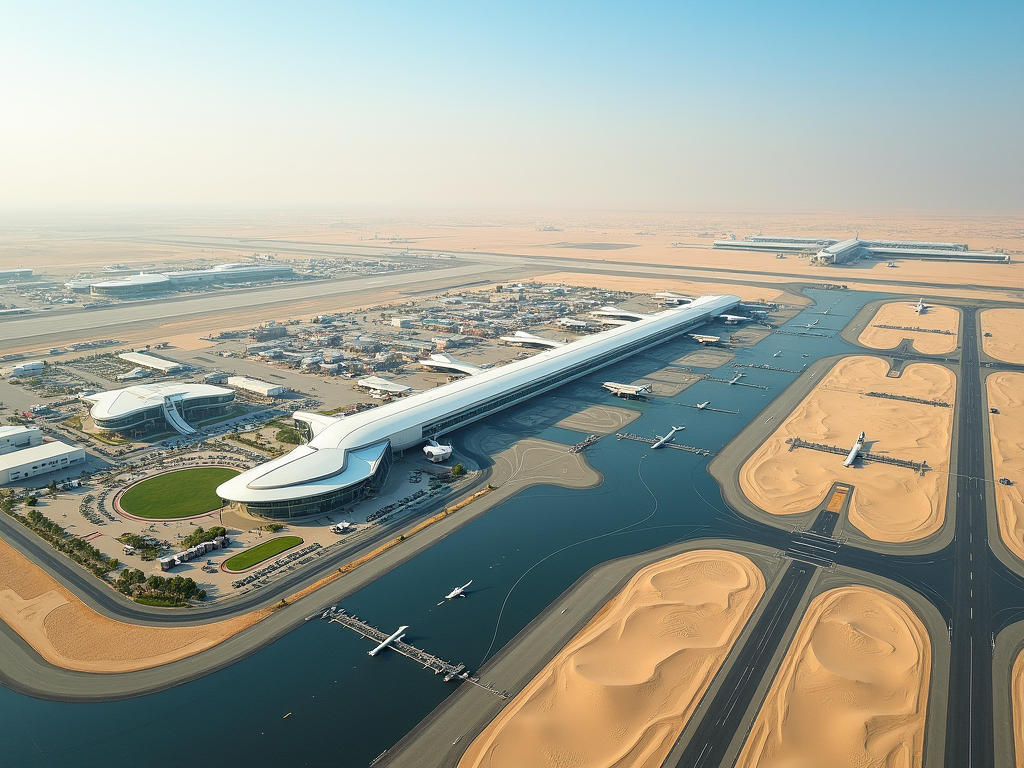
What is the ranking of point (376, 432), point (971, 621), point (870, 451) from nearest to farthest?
point (971, 621) < point (376, 432) < point (870, 451)

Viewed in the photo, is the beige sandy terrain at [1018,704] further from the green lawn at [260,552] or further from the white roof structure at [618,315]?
the white roof structure at [618,315]

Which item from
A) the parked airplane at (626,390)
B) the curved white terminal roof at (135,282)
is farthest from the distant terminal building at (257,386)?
the curved white terminal roof at (135,282)

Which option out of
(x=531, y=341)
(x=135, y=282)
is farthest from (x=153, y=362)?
(x=135, y=282)

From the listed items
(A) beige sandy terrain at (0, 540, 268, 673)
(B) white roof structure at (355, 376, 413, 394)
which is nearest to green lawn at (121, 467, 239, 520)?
(A) beige sandy terrain at (0, 540, 268, 673)

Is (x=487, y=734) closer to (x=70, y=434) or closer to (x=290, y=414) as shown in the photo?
(x=290, y=414)

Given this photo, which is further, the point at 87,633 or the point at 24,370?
the point at 24,370

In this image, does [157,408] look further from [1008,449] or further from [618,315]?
[1008,449]

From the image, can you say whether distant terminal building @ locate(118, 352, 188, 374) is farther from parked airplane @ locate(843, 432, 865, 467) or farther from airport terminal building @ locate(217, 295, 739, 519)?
parked airplane @ locate(843, 432, 865, 467)
